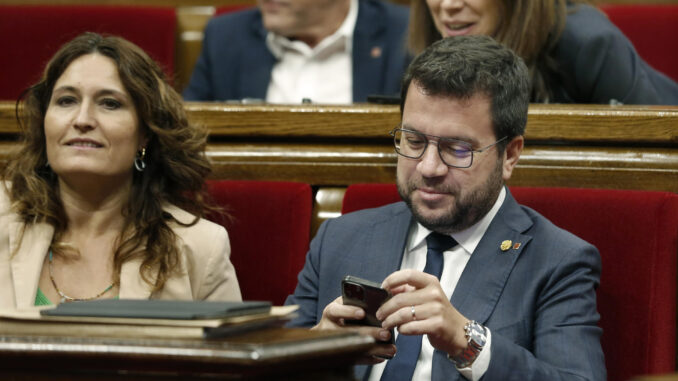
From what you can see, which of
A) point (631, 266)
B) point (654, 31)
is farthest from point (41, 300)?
point (654, 31)

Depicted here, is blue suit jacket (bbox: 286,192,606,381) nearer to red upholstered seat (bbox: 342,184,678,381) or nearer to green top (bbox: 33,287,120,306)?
red upholstered seat (bbox: 342,184,678,381)

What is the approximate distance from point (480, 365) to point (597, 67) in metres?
0.60

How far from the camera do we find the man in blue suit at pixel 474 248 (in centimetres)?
87

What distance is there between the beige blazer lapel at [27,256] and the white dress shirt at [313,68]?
60 centimetres

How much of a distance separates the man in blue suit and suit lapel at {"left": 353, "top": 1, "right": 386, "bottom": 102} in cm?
60

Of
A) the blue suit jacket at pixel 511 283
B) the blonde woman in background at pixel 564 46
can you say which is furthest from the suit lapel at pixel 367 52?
the blue suit jacket at pixel 511 283

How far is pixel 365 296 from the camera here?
0.81 metres

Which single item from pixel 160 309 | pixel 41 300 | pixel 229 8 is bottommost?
pixel 41 300

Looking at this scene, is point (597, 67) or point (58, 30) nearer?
point (597, 67)

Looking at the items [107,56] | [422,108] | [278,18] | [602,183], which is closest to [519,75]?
[422,108]

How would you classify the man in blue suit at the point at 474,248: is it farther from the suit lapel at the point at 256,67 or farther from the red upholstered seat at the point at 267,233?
the suit lapel at the point at 256,67

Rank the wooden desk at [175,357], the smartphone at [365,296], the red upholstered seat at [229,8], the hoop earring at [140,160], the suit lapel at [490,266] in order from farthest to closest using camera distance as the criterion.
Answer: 1. the red upholstered seat at [229,8]
2. the hoop earring at [140,160]
3. the suit lapel at [490,266]
4. the smartphone at [365,296]
5. the wooden desk at [175,357]

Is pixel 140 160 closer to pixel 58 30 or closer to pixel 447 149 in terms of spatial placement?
pixel 447 149

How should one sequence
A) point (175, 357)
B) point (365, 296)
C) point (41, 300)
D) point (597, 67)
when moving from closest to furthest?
point (175, 357)
point (365, 296)
point (41, 300)
point (597, 67)
